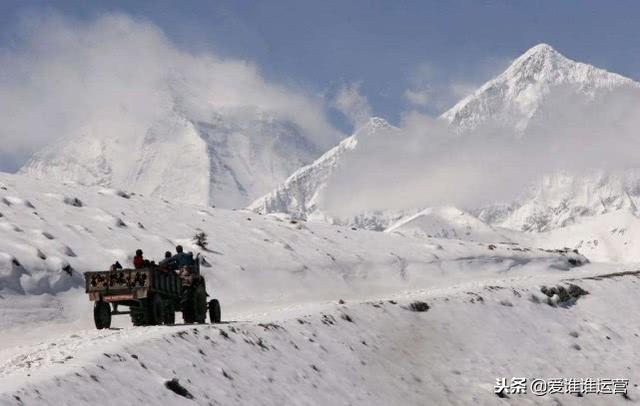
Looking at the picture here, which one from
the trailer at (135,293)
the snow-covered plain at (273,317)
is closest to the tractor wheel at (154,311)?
the trailer at (135,293)

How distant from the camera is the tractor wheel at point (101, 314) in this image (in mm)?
25812

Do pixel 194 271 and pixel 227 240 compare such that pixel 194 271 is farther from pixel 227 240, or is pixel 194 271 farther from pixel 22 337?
pixel 227 240

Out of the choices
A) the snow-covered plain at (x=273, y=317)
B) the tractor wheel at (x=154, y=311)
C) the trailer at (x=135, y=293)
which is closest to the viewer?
the snow-covered plain at (x=273, y=317)

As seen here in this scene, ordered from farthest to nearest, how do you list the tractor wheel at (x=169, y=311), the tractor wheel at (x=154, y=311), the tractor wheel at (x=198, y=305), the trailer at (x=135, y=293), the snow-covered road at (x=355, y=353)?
the tractor wheel at (x=198, y=305) → the tractor wheel at (x=169, y=311) → the tractor wheel at (x=154, y=311) → the trailer at (x=135, y=293) → the snow-covered road at (x=355, y=353)

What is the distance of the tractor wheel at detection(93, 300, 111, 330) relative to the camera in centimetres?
2581

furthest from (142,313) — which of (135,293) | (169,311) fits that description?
(169,311)

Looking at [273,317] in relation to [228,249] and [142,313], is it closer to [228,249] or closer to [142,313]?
[142,313]

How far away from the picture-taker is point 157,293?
25.9 metres

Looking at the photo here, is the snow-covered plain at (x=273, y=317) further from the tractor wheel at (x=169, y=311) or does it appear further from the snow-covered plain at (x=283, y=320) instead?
the tractor wheel at (x=169, y=311)

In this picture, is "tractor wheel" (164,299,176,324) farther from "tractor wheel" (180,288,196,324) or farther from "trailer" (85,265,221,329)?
"tractor wheel" (180,288,196,324)

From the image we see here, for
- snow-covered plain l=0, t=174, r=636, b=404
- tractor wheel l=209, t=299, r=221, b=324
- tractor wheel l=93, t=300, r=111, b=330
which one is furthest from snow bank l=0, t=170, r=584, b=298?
tractor wheel l=209, t=299, r=221, b=324

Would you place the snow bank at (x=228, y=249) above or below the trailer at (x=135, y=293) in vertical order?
above

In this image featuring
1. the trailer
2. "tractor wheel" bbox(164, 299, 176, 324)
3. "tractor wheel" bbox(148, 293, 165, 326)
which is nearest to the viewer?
the trailer

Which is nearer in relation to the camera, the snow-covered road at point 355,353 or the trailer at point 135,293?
the snow-covered road at point 355,353
